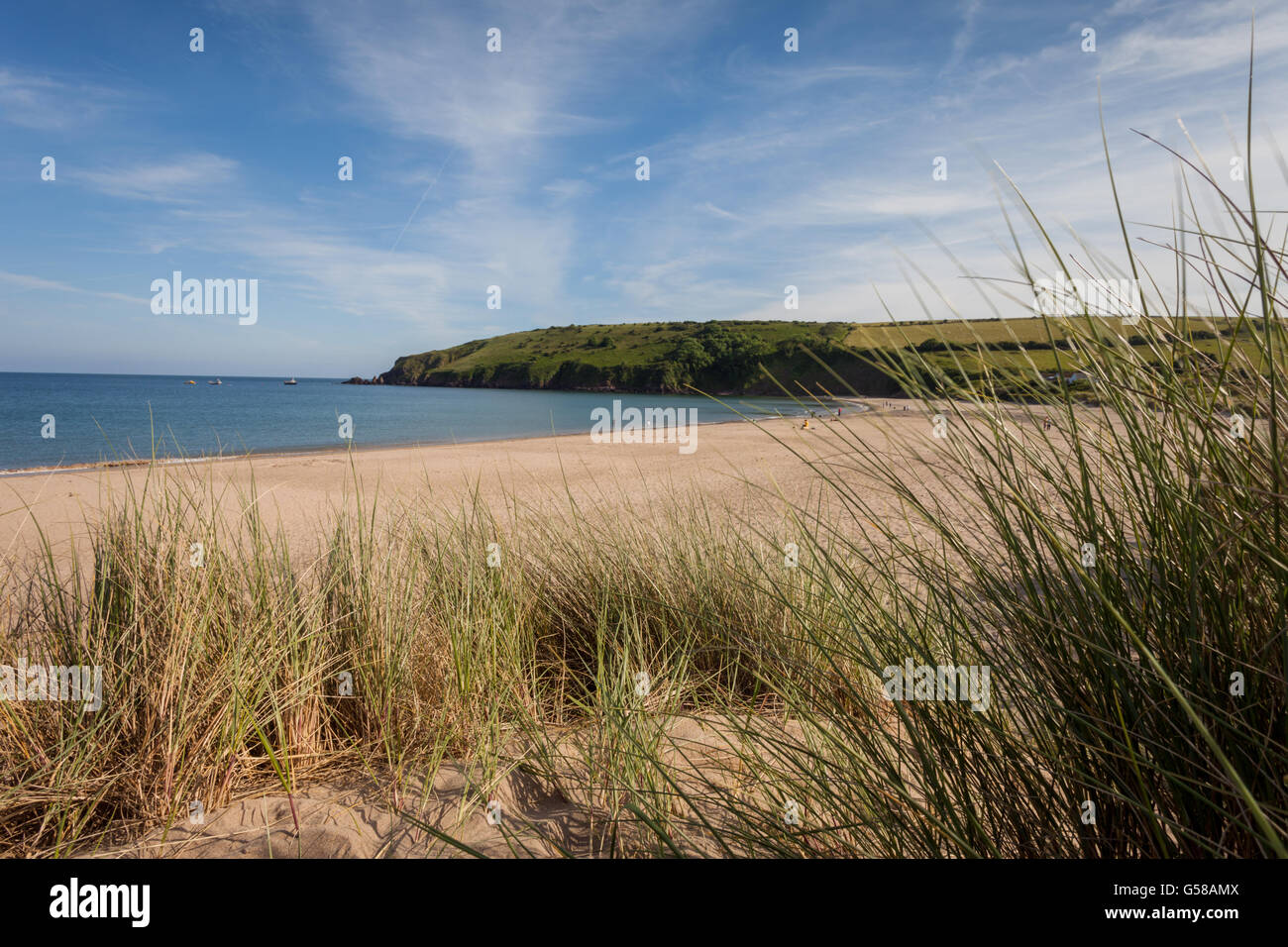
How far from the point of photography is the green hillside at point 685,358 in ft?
5.37

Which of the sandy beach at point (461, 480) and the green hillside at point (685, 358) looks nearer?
the green hillside at point (685, 358)

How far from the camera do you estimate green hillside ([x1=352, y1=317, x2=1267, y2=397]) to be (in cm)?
164

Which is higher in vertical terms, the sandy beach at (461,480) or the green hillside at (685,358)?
the green hillside at (685,358)

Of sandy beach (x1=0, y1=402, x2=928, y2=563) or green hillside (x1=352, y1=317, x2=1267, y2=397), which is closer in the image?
green hillside (x1=352, y1=317, x2=1267, y2=397)

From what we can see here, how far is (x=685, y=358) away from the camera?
57.0 metres

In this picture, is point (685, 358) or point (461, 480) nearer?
point (461, 480)

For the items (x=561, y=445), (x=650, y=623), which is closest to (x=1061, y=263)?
(x=650, y=623)

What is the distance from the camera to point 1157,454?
114 cm

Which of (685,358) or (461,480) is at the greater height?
(685,358)

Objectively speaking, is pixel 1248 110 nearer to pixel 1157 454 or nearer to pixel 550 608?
pixel 1157 454

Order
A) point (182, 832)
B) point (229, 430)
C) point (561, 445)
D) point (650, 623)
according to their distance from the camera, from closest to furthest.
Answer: point (182, 832) → point (650, 623) → point (561, 445) → point (229, 430)

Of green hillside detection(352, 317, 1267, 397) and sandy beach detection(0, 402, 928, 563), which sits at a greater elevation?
green hillside detection(352, 317, 1267, 397)
